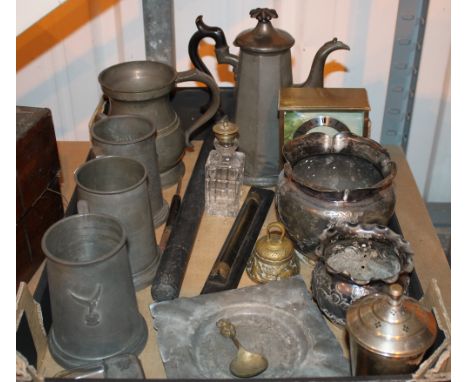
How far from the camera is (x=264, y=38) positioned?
129 cm

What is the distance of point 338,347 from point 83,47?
108 cm

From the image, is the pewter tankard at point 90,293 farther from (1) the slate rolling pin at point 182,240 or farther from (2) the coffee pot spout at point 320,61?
(2) the coffee pot spout at point 320,61

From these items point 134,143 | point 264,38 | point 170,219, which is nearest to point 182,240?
point 170,219

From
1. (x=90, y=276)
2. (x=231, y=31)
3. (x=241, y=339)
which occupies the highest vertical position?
(x=231, y=31)

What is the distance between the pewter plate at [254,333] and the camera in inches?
37.2

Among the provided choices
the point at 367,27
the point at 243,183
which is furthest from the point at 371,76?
the point at 243,183

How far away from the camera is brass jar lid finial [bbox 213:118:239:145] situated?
1271mm

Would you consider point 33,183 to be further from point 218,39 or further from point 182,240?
point 218,39

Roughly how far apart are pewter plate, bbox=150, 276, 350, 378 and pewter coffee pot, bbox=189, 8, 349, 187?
365 mm

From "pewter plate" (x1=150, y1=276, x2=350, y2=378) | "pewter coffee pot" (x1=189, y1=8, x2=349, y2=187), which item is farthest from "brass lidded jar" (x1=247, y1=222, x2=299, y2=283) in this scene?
"pewter coffee pot" (x1=189, y1=8, x2=349, y2=187)

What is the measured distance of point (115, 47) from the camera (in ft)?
5.53

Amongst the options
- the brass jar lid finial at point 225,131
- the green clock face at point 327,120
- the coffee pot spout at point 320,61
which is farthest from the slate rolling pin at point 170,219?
the coffee pot spout at point 320,61

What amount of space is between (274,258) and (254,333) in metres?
0.14

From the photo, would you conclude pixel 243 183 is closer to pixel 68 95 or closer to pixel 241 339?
pixel 241 339
